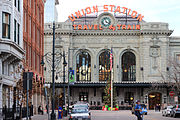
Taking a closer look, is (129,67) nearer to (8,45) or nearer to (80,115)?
(80,115)

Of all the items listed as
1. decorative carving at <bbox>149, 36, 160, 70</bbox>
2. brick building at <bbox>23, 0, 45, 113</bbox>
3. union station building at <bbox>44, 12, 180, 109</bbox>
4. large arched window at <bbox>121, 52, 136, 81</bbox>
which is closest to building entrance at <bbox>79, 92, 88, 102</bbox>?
union station building at <bbox>44, 12, 180, 109</bbox>

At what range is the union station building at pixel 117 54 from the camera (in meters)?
95.8

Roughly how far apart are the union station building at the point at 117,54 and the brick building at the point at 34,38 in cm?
3470

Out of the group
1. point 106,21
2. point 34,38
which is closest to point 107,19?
point 106,21

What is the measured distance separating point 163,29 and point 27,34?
55235mm

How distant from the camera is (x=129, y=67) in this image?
98.5 metres

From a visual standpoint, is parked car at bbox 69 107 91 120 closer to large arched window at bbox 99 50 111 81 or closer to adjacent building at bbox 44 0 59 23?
large arched window at bbox 99 50 111 81

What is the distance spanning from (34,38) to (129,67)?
48.0 metres

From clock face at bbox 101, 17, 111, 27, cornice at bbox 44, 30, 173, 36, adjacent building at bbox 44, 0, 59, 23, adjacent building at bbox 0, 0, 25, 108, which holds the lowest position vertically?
adjacent building at bbox 0, 0, 25, 108

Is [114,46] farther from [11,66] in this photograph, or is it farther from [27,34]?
[11,66]

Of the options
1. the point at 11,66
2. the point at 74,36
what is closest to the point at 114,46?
the point at 74,36

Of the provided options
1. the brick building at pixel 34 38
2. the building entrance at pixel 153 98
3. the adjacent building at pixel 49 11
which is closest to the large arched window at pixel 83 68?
the building entrance at pixel 153 98

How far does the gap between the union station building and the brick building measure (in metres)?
34.7

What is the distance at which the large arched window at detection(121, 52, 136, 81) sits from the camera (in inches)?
3861
